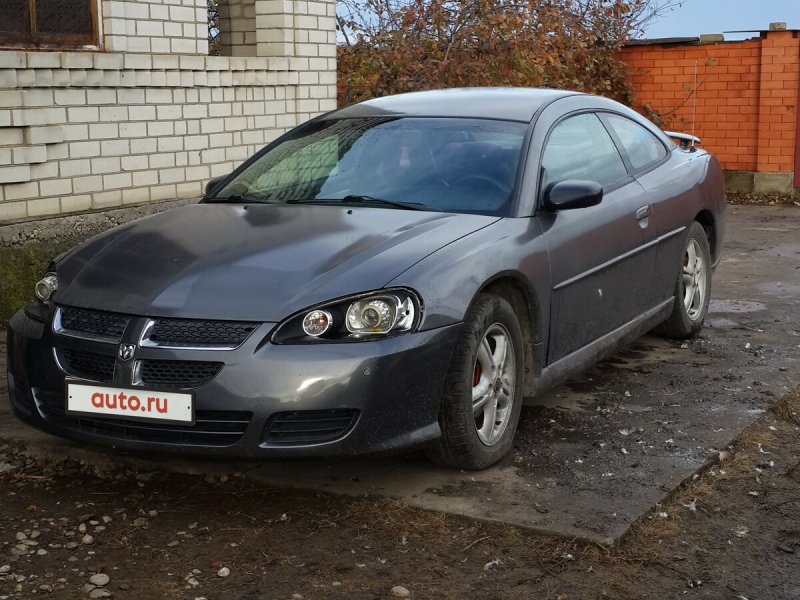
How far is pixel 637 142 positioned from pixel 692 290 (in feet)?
3.47

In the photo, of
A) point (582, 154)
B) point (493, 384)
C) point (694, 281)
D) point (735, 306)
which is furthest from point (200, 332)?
point (735, 306)

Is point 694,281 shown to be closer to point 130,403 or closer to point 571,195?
point 571,195

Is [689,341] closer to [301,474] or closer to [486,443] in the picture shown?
[486,443]

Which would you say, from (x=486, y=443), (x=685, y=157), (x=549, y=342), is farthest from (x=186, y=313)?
(x=685, y=157)

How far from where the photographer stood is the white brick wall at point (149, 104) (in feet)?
26.0

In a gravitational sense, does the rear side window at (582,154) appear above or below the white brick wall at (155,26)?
below

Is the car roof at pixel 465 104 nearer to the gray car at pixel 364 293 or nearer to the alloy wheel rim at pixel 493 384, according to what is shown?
the gray car at pixel 364 293

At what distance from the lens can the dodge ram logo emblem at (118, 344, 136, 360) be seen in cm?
404

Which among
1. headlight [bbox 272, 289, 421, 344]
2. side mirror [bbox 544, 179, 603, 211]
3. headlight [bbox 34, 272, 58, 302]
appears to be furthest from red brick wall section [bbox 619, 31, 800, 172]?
headlight [bbox 34, 272, 58, 302]

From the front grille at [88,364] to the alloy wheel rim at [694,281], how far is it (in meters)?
3.71

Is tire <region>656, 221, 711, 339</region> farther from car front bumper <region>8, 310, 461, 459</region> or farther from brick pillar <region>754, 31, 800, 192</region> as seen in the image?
brick pillar <region>754, 31, 800, 192</region>

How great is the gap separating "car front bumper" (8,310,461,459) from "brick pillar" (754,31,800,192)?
494 inches

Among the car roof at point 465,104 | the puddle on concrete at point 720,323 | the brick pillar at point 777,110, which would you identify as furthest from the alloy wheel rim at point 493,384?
the brick pillar at point 777,110

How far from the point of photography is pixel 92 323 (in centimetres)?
426
